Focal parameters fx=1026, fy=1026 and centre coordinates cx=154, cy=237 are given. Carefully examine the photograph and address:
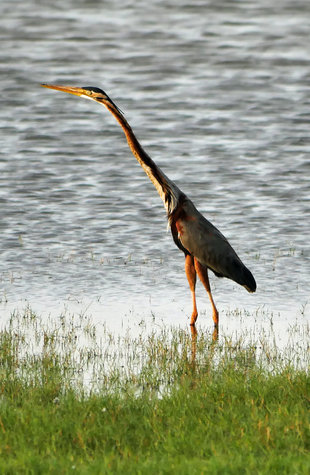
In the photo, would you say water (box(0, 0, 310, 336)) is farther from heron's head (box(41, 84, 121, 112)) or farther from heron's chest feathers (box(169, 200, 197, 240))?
heron's head (box(41, 84, 121, 112))

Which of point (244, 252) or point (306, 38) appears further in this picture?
point (306, 38)

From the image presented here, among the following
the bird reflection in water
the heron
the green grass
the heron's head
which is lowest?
the green grass

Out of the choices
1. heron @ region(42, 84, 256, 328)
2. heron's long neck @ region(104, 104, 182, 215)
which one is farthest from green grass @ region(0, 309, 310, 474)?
heron's long neck @ region(104, 104, 182, 215)

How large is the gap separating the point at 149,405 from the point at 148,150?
30.4 ft

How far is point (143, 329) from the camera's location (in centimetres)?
813

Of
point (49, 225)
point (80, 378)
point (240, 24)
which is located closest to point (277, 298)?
point (80, 378)

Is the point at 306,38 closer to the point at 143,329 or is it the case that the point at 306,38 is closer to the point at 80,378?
the point at 143,329

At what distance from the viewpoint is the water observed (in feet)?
32.0

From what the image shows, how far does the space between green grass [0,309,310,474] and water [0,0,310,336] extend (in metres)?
1.11

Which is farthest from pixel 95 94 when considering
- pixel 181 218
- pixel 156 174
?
pixel 181 218

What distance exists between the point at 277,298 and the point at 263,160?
5.47 metres

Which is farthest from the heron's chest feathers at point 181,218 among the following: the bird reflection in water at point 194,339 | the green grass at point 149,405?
the green grass at point 149,405

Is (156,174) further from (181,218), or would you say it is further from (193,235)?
(193,235)

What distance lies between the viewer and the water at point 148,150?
977cm
